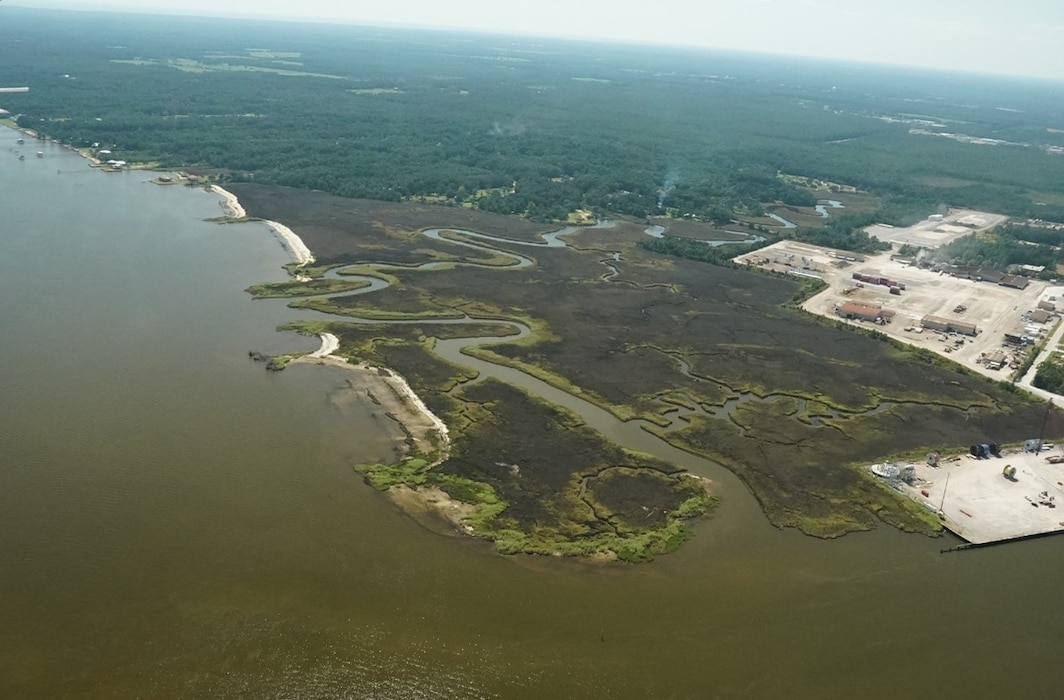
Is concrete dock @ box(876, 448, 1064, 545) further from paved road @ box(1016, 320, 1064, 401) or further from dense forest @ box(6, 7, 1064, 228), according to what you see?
dense forest @ box(6, 7, 1064, 228)

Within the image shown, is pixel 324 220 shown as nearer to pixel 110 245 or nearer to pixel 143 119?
pixel 110 245

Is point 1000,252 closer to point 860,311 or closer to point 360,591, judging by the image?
point 860,311

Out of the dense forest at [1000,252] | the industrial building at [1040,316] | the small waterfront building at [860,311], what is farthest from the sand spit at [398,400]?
the dense forest at [1000,252]

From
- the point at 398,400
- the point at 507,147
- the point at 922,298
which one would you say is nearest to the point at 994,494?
the point at 398,400

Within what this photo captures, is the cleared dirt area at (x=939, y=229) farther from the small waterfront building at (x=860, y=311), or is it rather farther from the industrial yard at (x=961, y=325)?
the small waterfront building at (x=860, y=311)

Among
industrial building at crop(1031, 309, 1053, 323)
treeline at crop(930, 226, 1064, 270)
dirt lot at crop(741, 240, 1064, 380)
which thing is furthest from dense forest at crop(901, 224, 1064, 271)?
industrial building at crop(1031, 309, 1053, 323)
